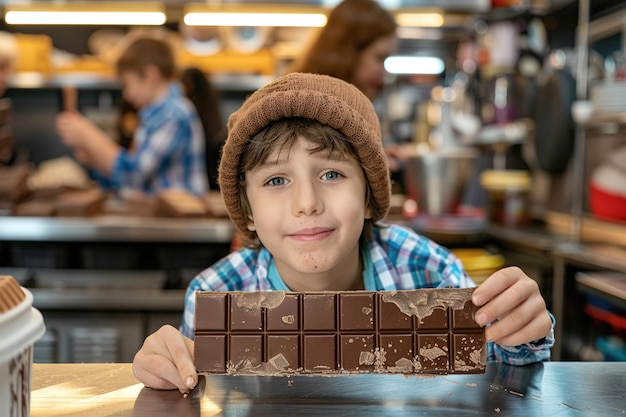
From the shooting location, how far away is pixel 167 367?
32.2 inches

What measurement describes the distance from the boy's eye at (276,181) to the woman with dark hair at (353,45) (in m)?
1.11

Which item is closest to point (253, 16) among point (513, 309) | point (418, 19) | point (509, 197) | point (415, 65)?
point (418, 19)

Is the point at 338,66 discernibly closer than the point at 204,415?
No

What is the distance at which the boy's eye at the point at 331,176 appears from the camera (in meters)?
1.09

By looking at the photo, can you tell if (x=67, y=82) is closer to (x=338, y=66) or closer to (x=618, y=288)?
(x=338, y=66)

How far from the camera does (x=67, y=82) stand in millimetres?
4355

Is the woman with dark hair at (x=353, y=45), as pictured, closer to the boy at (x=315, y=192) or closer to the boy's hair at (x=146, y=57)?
the boy at (x=315, y=192)

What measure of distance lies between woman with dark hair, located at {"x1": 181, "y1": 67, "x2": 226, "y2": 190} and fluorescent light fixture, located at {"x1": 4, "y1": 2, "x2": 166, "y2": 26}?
17.8 inches

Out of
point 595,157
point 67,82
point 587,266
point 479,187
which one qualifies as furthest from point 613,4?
point 67,82

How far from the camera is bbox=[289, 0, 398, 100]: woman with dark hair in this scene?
2172mm

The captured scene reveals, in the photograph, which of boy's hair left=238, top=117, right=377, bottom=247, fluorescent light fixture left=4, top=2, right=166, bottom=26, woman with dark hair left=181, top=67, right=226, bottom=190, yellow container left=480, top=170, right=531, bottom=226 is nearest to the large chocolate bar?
Answer: boy's hair left=238, top=117, right=377, bottom=247

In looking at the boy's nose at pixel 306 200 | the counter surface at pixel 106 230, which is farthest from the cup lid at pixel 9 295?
the counter surface at pixel 106 230

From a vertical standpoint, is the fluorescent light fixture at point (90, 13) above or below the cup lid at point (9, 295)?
above

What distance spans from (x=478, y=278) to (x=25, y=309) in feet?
6.48
